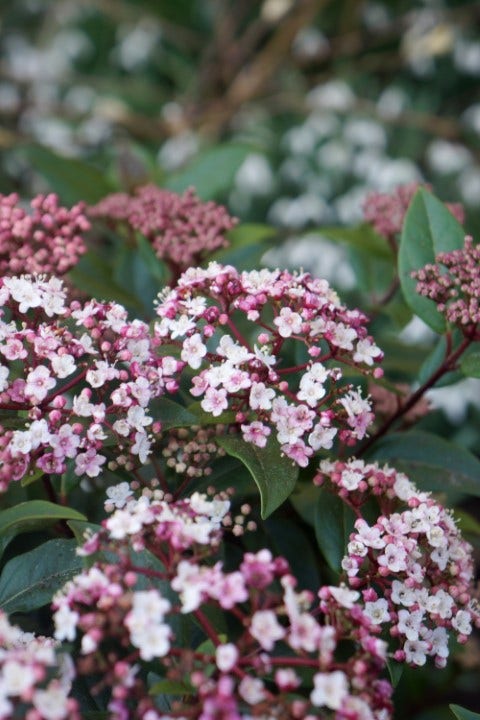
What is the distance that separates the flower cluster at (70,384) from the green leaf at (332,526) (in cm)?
19

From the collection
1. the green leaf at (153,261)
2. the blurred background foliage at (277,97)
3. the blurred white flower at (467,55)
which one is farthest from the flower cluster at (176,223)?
the blurred white flower at (467,55)

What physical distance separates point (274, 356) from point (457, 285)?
217 millimetres

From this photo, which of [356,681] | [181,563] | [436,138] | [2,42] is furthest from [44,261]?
[2,42]

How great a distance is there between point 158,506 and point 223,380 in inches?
5.4

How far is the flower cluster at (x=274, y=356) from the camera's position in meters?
0.78

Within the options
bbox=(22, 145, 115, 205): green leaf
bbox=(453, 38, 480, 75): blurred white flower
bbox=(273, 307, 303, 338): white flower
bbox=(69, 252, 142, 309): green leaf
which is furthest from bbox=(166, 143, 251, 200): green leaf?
bbox=(453, 38, 480, 75): blurred white flower

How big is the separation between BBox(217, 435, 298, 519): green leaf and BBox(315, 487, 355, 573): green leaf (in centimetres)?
8

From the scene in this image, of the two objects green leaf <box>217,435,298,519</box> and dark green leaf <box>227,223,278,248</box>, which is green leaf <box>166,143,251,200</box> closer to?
dark green leaf <box>227,223,278,248</box>

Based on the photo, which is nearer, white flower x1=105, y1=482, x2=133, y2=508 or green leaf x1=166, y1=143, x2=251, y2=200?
white flower x1=105, y1=482, x2=133, y2=508

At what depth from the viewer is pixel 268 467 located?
30.8 inches

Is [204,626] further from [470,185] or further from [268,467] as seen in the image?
[470,185]

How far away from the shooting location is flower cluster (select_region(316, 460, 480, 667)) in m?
0.74

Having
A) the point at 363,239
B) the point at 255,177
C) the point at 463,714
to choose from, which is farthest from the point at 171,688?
the point at 255,177

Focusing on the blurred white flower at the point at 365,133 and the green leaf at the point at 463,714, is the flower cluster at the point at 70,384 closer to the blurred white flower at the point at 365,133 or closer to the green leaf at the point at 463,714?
the green leaf at the point at 463,714
